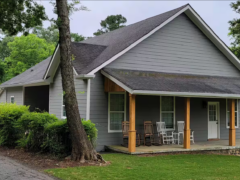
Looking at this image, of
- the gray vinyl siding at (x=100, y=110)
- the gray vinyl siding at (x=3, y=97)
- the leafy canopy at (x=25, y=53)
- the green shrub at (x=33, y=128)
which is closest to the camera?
the green shrub at (x=33, y=128)

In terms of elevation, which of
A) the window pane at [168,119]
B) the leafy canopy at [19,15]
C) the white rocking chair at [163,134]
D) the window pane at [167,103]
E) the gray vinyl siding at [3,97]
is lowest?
the white rocking chair at [163,134]

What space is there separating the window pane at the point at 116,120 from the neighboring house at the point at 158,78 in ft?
0.14

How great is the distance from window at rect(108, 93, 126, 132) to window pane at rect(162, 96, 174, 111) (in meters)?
2.11

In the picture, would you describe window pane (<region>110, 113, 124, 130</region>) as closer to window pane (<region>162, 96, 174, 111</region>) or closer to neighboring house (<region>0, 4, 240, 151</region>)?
neighboring house (<region>0, 4, 240, 151</region>)

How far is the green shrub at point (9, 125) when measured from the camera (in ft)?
37.0

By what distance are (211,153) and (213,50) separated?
554cm

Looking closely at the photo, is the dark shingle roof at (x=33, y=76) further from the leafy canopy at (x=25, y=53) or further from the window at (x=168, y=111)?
the leafy canopy at (x=25, y=53)

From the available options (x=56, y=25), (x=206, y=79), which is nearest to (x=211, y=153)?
(x=206, y=79)

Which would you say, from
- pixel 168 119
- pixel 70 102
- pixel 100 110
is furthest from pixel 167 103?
pixel 70 102

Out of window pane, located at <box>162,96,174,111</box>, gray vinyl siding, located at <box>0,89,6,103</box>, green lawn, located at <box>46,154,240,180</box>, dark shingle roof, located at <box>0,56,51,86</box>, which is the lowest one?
green lawn, located at <box>46,154,240,180</box>

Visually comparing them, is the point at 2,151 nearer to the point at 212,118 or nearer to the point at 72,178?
the point at 72,178

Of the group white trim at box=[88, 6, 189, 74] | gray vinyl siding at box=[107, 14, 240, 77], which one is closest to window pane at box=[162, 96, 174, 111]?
gray vinyl siding at box=[107, 14, 240, 77]

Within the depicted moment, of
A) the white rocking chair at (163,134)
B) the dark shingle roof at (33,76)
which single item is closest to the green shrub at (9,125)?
the dark shingle roof at (33,76)

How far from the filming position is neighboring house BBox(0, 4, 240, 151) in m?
11.5
